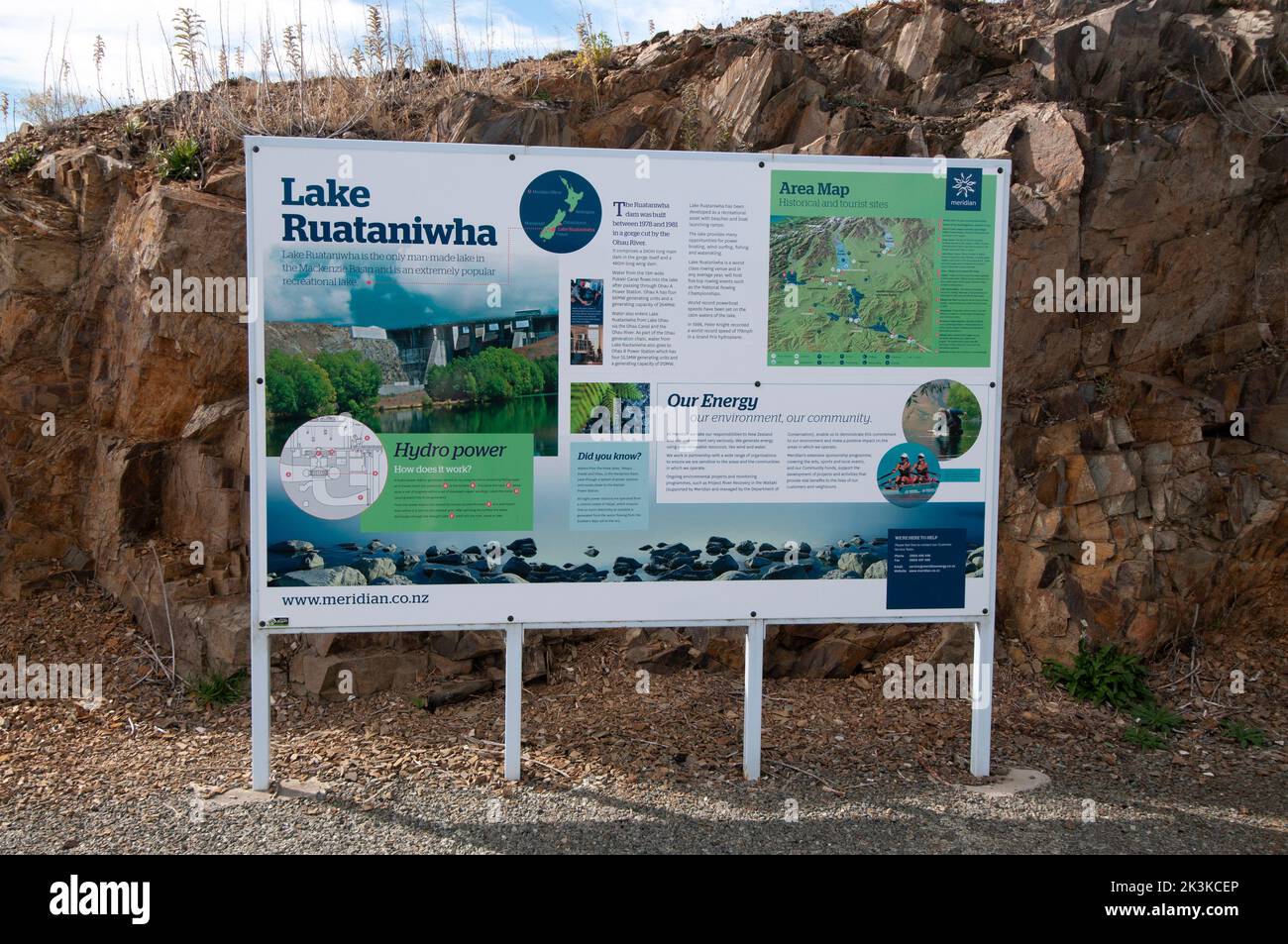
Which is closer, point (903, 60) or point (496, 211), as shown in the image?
point (496, 211)

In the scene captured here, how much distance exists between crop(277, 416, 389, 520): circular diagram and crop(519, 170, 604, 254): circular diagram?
124cm

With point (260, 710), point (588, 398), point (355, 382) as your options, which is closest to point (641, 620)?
point (588, 398)

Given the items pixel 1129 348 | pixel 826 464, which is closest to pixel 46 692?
pixel 826 464

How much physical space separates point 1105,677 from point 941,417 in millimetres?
2475

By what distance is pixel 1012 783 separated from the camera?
4.71 m

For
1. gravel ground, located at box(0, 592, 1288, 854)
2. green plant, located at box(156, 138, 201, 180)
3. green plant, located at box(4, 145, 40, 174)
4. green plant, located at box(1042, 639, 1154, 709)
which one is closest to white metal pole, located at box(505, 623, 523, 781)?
gravel ground, located at box(0, 592, 1288, 854)

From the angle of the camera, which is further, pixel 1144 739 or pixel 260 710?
pixel 1144 739

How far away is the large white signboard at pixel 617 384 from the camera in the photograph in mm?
4191

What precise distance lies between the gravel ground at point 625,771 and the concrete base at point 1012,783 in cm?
6

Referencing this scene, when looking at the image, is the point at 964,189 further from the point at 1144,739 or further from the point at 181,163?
the point at 181,163

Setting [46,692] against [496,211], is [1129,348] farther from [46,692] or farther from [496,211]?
[46,692]

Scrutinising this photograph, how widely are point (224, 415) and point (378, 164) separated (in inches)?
115

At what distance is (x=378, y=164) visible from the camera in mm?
4164

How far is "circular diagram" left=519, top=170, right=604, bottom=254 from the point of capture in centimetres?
425
